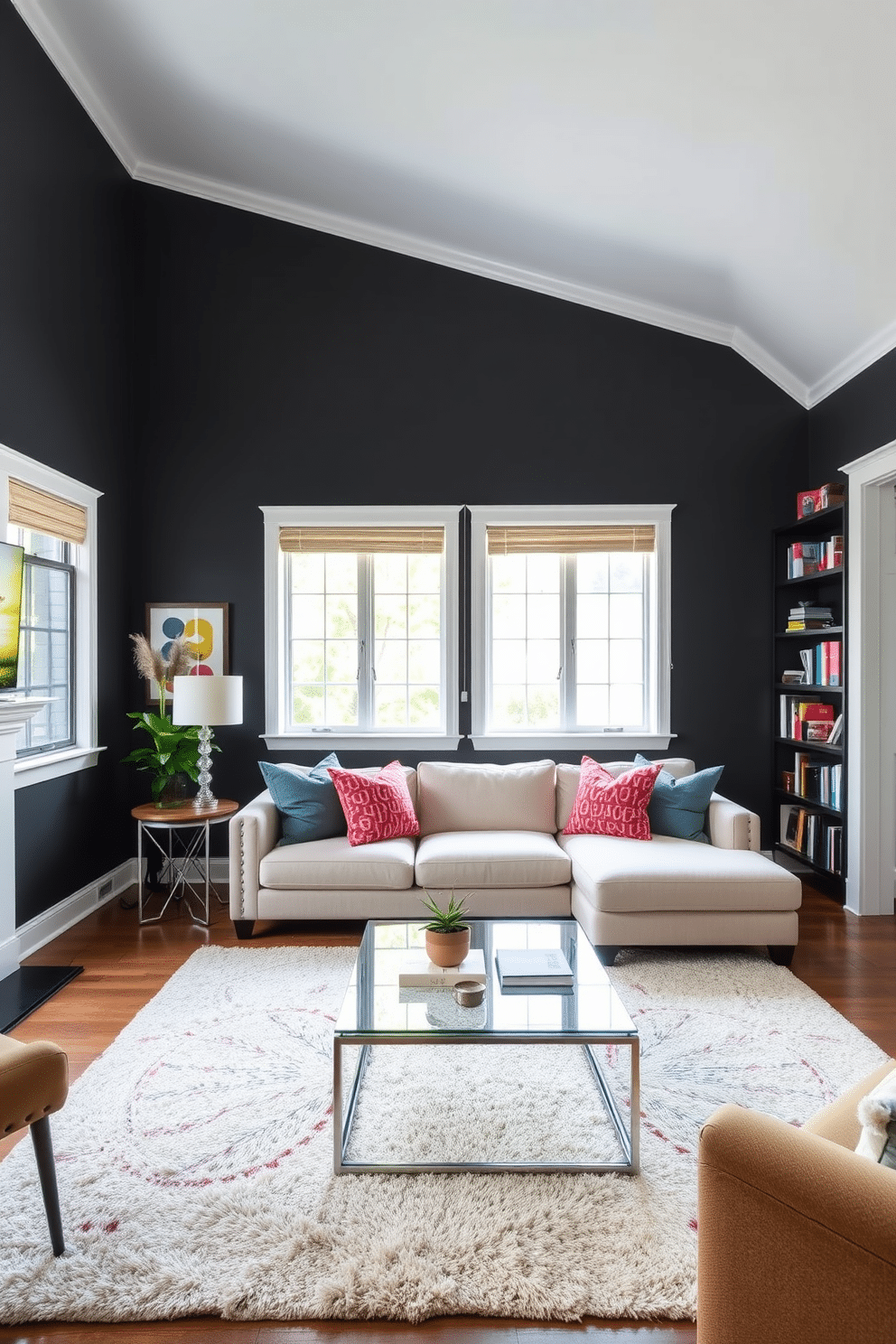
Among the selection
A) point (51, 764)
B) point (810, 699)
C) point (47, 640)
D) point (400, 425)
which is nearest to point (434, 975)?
point (51, 764)

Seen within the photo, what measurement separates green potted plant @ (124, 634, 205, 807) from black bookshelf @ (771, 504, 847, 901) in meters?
3.61

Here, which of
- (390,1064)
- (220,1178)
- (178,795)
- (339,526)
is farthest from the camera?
(339,526)

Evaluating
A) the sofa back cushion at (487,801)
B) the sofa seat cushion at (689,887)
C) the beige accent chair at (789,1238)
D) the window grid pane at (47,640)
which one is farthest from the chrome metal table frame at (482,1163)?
the window grid pane at (47,640)

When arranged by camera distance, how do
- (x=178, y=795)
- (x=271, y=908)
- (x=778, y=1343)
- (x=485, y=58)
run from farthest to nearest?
(x=178, y=795)
(x=271, y=908)
(x=485, y=58)
(x=778, y=1343)

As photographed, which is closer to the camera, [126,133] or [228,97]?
[228,97]

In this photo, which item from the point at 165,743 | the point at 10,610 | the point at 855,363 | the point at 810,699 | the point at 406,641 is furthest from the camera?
the point at 406,641

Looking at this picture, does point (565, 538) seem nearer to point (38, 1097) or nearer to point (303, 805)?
point (303, 805)

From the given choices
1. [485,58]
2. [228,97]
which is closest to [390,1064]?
[485,58]

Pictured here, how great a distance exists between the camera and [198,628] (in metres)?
5.14

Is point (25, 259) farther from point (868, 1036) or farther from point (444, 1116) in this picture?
point (868, 1036)

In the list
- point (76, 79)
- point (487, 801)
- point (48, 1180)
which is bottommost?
point (48, 1180)

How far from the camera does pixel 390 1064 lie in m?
2.75

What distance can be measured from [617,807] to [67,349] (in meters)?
3.76

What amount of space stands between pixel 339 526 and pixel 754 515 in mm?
2643
